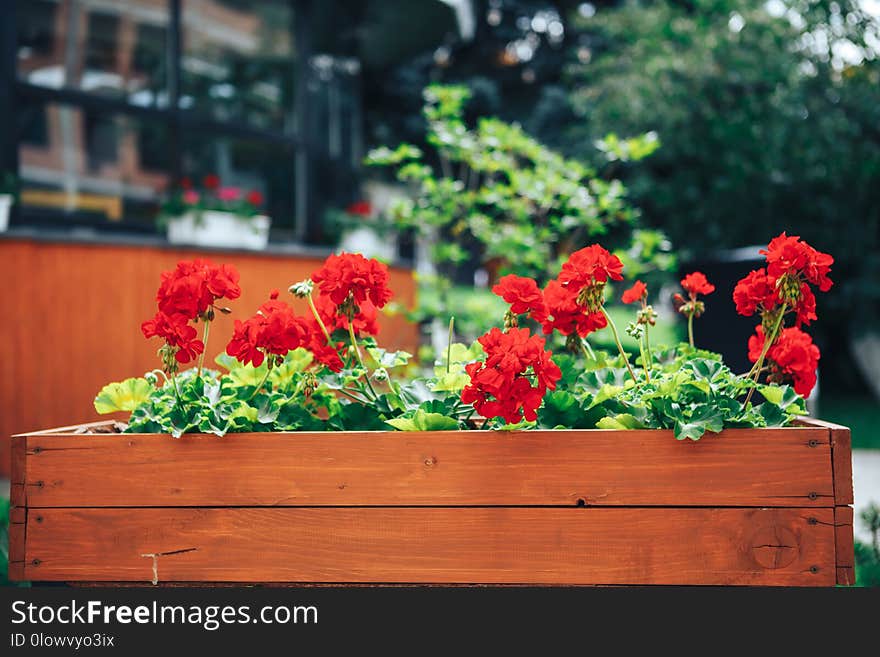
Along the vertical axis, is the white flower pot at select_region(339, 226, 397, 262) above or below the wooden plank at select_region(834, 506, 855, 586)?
above

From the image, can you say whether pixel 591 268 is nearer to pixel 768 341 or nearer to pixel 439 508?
pixel 768 341

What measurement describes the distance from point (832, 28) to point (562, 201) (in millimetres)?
5193

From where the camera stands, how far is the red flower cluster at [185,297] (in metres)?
1.35

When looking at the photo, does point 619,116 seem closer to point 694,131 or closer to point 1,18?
point 694,131

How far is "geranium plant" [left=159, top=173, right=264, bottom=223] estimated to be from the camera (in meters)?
4.97

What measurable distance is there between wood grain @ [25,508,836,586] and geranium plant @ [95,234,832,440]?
0.51 ft

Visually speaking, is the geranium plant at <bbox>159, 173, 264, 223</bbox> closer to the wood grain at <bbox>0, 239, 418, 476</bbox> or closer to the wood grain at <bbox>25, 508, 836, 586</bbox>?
the wood grain at <bbox>0, 239, 418, 476</bbox>

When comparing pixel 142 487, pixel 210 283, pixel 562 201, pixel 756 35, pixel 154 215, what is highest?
pixel 756 35

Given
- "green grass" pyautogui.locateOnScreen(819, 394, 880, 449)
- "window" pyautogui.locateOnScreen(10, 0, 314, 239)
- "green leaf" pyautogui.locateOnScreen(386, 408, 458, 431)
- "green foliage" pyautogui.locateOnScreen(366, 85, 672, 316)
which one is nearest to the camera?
"green leaf" pyautogui.locateOnScreen(386, 408, 458, 431)

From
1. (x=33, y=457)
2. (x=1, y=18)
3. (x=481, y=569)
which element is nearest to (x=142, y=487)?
(x=33, y=457)

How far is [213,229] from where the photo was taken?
504 cm

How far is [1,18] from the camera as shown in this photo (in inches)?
179

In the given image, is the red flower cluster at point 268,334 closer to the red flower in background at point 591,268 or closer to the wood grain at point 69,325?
the red flower in background at point 591,268

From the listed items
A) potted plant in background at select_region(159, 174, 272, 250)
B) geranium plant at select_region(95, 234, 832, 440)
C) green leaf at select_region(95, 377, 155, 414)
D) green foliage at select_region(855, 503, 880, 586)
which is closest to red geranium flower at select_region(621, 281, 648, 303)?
geranium plant at select_region(95, 234, 832, 440)
